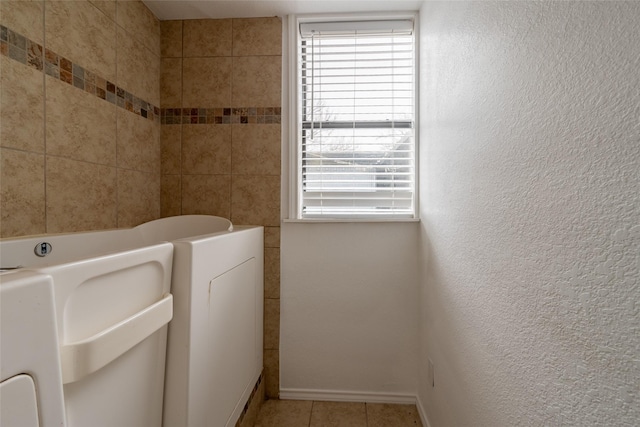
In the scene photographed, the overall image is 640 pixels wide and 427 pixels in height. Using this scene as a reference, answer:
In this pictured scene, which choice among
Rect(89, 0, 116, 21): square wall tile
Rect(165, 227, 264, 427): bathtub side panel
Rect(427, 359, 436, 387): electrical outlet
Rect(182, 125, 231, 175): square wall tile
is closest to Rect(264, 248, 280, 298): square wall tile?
Rect(165, 227, 264, 427): bathtub side panel

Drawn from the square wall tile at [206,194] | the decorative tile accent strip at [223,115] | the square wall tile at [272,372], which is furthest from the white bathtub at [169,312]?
the decorative tile accent strip at [223,115]

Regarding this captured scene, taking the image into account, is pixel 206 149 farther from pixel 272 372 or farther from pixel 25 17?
pixel 272 372

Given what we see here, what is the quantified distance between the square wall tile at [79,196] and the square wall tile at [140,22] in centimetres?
75

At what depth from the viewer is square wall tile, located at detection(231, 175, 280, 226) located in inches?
65.1

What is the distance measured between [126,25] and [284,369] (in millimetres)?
2030

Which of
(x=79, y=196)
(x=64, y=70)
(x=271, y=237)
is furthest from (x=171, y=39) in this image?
(x=271, y=237)

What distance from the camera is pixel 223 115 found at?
1.67 metres

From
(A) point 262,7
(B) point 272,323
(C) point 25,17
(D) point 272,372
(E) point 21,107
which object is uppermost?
(A) point 262,7

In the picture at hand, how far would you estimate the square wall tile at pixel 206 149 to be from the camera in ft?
5.49

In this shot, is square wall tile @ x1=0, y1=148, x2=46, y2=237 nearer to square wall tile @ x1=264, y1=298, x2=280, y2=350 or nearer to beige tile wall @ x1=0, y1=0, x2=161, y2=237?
beige tile wall @ x1=0, y1=0, x2=161, y2=237

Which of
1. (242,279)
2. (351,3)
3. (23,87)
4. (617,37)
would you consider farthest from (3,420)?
(351,3)

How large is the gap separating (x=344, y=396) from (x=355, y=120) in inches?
62.3

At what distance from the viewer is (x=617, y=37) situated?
0.43m

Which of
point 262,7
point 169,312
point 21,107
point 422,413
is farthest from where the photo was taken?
point 262,7
